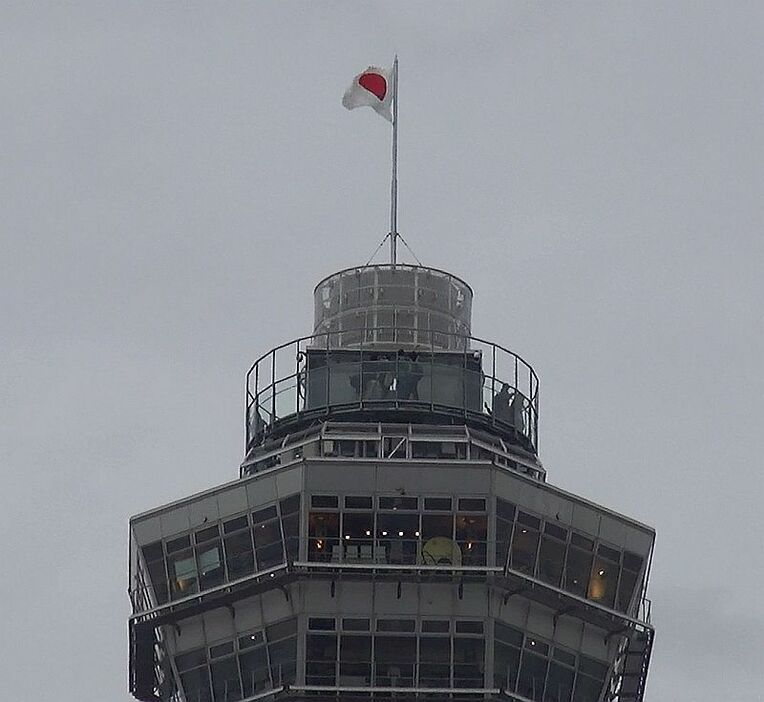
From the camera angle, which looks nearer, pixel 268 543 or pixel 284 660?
pixel 284 660

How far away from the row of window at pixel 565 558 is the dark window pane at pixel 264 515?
9.60 meters

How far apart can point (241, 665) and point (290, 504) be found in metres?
7.28

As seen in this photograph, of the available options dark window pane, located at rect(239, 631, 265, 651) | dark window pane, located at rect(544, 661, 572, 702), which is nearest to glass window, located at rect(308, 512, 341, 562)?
dark window pane, located at rect(239, 631, 265, 651)

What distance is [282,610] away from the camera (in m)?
144

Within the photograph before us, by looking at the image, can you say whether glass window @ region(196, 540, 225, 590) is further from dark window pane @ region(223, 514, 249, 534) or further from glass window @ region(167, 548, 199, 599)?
dark window pane @ region(223, 514, 249, 534)

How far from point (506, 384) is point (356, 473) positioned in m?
12.5

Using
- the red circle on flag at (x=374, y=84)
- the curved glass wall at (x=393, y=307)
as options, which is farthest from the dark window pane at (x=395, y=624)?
the red circle on flag at (x=374, y=84)

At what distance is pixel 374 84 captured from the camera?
532 feet

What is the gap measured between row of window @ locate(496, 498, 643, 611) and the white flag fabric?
25.9 meters

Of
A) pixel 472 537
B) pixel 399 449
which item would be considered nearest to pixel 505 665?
pixel 472 537

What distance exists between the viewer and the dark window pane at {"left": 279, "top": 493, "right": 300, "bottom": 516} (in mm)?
143750

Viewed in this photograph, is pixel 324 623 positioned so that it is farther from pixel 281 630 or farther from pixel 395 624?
pixel 395 624

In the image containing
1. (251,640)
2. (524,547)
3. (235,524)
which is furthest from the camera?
(235,524)

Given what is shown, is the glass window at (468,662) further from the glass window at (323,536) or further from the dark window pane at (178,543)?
the dark window pane at (178,543)
